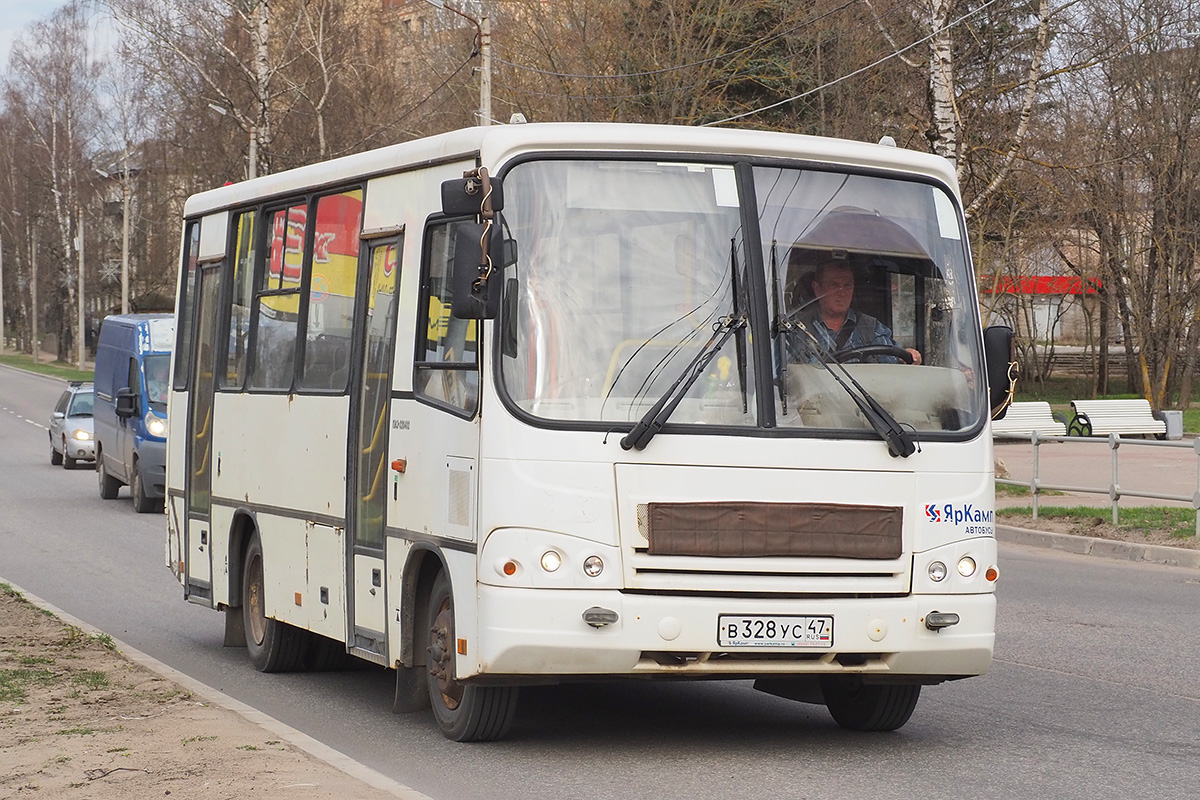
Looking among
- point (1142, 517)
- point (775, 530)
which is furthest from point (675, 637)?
point (1142, 517)

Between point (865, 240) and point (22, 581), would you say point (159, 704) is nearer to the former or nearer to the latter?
point (865, 240)

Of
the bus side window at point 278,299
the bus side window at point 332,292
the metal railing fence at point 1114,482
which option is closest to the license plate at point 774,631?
the bus side window at point 332,292

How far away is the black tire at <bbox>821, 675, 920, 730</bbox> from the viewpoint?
8594 mm

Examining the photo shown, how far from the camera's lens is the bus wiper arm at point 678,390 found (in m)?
7.55

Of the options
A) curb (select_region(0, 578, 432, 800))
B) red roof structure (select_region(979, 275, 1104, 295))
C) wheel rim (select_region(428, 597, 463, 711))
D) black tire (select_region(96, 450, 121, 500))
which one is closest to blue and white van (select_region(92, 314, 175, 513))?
black tire (select_region(96, 450, 121, 500))

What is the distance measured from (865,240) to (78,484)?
2546 centimetres

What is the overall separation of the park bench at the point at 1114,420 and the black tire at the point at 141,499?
679 inches

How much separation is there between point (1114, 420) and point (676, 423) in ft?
93.1

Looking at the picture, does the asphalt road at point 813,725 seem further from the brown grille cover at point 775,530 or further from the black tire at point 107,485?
the black tire at point 107,485

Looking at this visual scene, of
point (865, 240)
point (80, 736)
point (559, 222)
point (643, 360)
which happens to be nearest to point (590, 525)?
point (643, 360)

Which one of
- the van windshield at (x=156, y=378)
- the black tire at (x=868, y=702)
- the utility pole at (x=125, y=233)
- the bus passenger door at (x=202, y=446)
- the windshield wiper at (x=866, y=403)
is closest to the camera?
the windshield wiper at (x=866, y=403)

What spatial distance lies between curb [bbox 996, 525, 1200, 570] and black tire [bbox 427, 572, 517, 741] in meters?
10.8

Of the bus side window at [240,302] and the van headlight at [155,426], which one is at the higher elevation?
the bus side window at [240,302]

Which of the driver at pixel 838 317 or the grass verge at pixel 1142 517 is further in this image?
the grass verge at pixel 1142 517
